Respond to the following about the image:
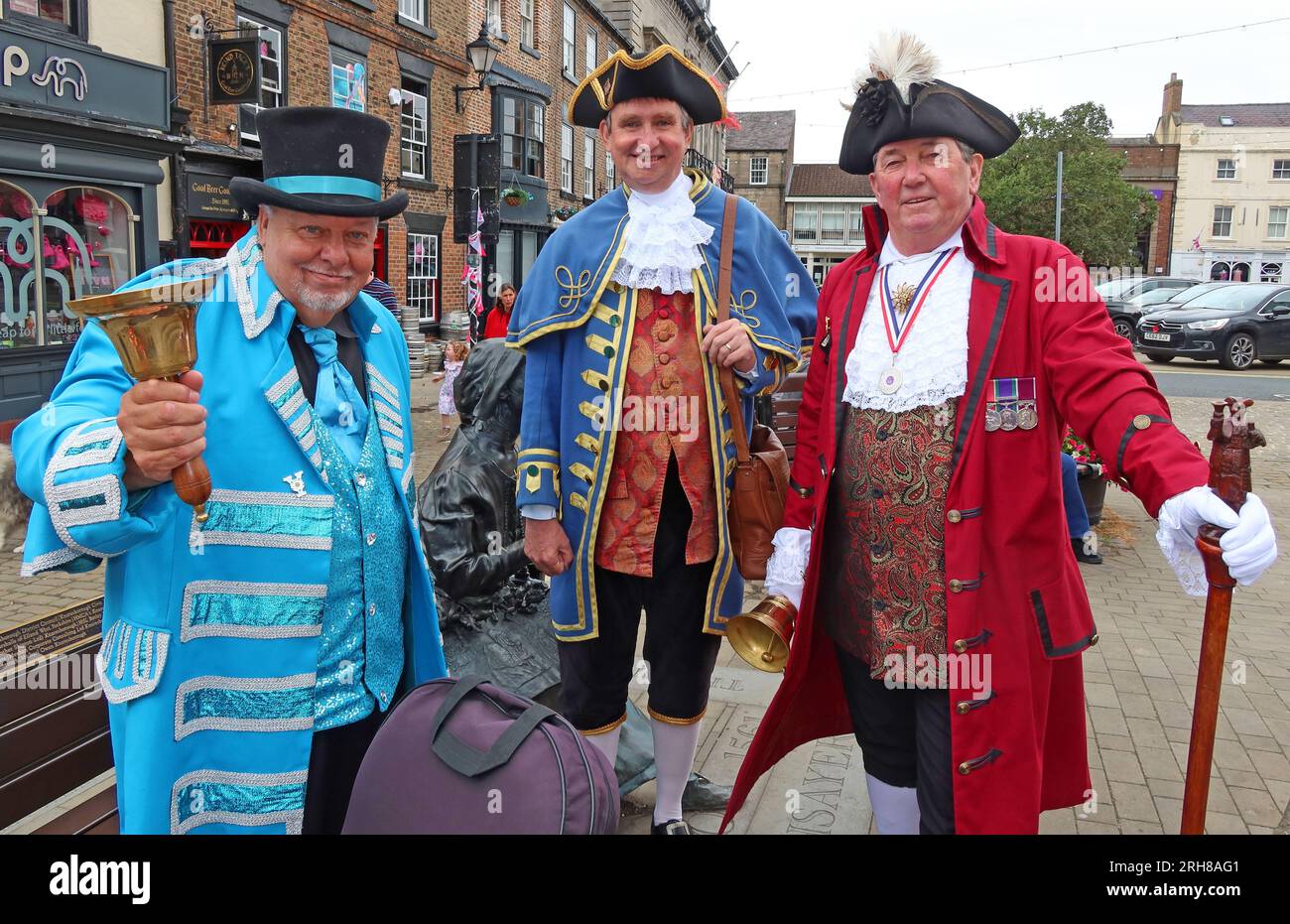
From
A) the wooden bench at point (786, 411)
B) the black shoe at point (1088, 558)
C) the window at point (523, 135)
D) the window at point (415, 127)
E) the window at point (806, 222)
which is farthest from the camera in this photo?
the window at point (806, 222)

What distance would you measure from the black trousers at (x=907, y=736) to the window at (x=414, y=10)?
17140 mm

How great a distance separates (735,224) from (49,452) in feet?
6.03

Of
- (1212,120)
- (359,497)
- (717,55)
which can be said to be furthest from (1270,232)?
(359,497)

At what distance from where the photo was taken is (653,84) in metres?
2.54

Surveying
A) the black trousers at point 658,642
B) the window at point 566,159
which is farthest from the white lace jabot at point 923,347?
the window at point 566,159

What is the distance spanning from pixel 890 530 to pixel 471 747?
3.76ft

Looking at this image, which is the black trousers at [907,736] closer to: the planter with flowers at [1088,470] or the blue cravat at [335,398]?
the blue cravat at [335,398]

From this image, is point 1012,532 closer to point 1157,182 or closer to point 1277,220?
point 1157,182

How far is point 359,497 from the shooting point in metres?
2.09

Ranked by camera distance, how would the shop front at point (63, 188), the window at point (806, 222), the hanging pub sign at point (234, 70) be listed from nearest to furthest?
the shop front at point (63, 188) → the hanging pub sign at point (234, 70) → the window at point (806, 222)

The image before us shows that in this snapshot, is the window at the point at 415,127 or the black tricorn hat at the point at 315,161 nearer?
the black tricorn hat at the point at 315,161

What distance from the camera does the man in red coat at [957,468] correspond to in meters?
2.14

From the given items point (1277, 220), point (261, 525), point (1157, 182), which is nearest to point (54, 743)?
point (261, 525)

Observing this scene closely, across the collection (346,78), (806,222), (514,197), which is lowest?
(514,197)
